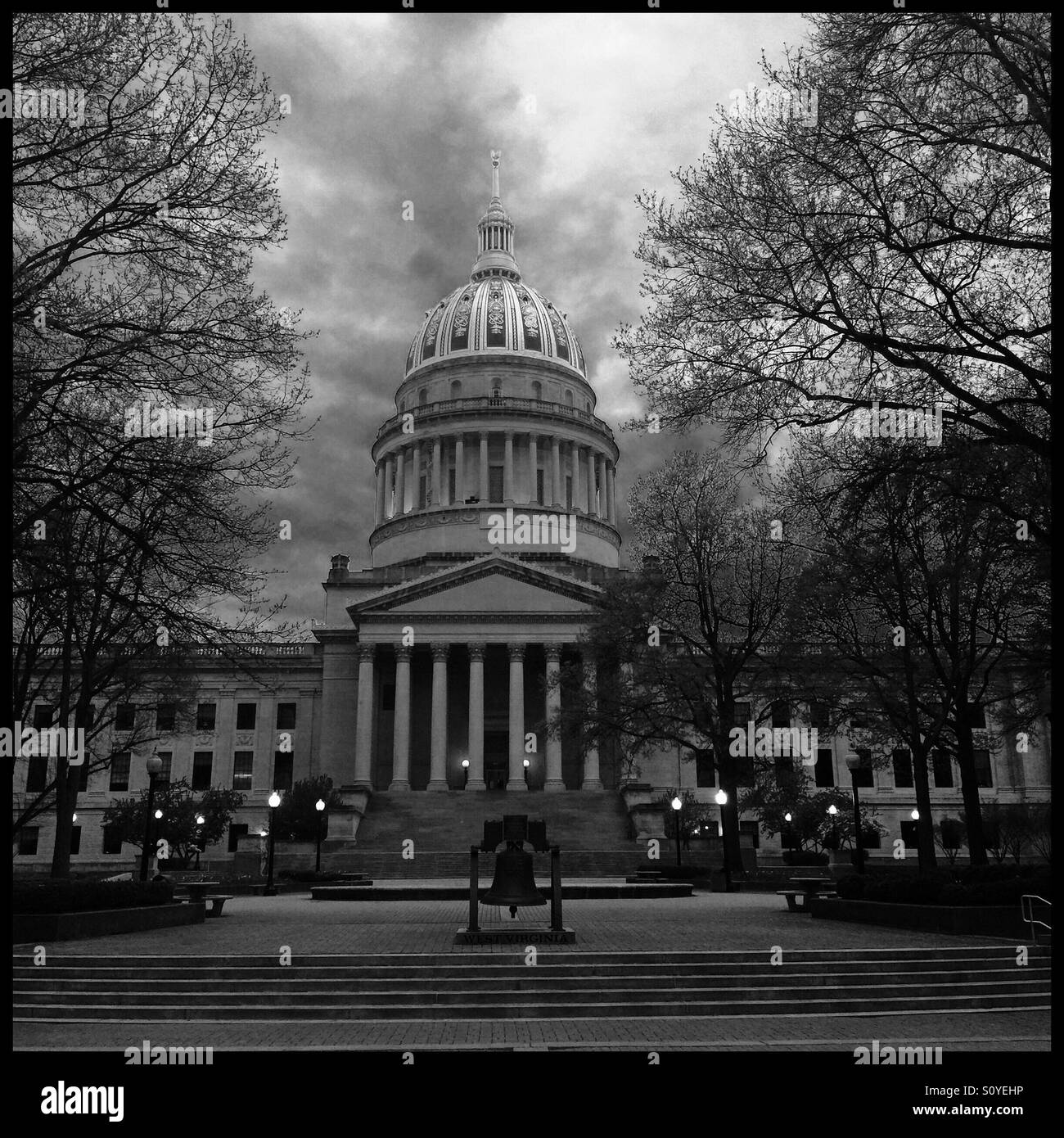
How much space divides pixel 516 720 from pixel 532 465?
101ft

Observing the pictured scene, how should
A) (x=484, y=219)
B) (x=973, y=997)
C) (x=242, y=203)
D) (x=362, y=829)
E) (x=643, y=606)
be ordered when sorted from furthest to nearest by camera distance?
(x=484, y=219), (x=362, y=829), (x=643, y=606), (x=242, y=203), (x=973, y=997)

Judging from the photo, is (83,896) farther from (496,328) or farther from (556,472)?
(496,328)

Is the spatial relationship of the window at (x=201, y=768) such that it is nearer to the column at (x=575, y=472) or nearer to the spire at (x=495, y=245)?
the column at (x=575, y=472)

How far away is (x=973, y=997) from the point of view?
1520 cm

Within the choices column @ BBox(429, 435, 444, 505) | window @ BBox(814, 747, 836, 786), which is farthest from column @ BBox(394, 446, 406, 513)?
window @ BBox(814, 747, 836, 786)

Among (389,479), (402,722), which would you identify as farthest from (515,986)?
(389,479)

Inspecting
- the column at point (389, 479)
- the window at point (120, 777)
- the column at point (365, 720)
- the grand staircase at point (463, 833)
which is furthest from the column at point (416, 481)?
the grand staircase at point (463, 833)

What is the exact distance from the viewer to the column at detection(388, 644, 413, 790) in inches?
2562

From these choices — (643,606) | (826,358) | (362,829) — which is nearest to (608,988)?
(826,358)

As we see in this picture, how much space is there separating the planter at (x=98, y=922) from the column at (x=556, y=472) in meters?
65.0

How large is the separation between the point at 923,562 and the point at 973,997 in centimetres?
1598

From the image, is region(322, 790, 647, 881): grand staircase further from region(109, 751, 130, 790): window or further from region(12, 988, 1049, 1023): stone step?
region(12, 988, 1049, 1023): stone step

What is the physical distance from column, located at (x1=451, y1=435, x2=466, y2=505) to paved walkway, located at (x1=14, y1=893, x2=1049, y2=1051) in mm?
58876
